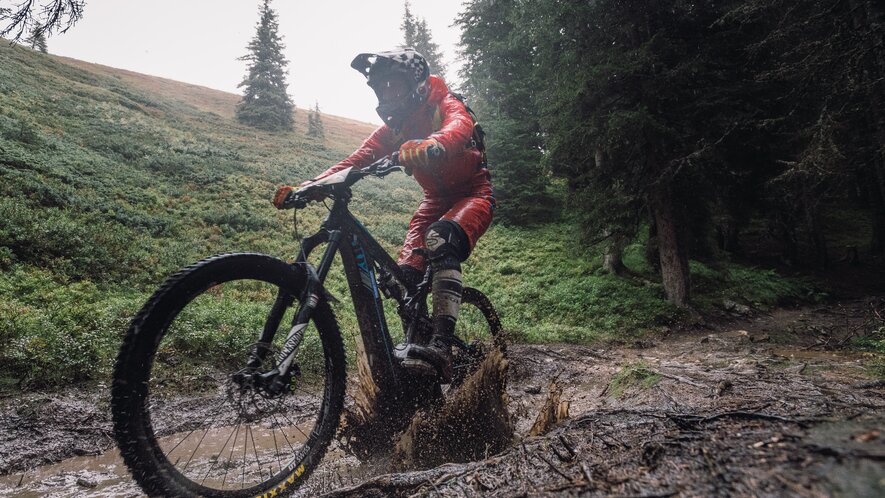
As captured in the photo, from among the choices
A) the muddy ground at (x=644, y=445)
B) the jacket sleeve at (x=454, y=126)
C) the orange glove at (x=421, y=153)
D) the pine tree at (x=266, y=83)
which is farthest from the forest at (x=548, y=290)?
the pine tree at (x=266, y=83)

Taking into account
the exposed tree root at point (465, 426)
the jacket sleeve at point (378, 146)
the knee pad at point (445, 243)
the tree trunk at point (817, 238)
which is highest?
the tree trunk at point (817, 238)

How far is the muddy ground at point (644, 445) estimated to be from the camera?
753 mm

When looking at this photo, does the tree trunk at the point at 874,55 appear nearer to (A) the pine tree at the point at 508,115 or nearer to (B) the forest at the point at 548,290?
(B) the forest at the point at 548,290

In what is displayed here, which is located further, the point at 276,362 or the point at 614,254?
the point at 614,254

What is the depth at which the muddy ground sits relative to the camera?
0.75 metres

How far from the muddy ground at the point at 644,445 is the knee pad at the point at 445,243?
3.80 feet

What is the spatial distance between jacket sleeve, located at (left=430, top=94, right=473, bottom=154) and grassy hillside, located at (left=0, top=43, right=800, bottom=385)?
4.35 metres

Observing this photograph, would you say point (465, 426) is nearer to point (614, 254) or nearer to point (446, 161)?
point (446, 161)

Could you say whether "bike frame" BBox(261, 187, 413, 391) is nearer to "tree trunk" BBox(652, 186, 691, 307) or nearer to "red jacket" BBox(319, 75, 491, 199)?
"red jacket" BBox(319, 75, 491, 199)

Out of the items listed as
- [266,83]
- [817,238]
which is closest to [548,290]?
[817,238]

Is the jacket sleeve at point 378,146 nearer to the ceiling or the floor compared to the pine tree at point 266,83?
nearer to the floor

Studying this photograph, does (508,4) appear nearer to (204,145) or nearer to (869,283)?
(869,283)

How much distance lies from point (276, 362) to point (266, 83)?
39.7m

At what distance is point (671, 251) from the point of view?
8.67 meters
